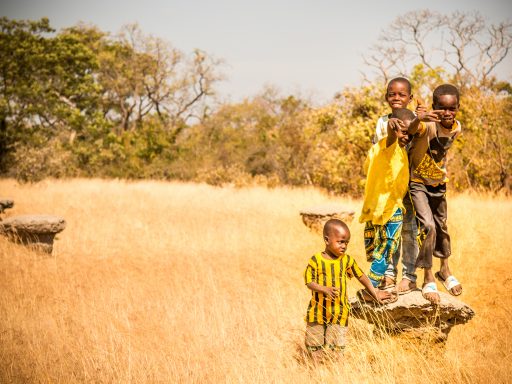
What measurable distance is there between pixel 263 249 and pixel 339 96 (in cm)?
821

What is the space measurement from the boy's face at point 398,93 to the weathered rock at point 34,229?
6.95m

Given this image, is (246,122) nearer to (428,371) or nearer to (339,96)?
(339,96)

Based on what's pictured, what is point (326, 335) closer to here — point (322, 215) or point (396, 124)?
point (396, 124)

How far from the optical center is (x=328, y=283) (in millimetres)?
3459

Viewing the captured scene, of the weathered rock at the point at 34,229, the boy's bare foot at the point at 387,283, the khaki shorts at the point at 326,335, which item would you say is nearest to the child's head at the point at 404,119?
the boy's bare foot at the point at 387,283

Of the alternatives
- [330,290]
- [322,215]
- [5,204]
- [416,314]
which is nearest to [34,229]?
[5,204]

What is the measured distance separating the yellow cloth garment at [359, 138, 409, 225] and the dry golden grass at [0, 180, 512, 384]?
45.7 inches

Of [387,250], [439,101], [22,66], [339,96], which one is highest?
[22,66]

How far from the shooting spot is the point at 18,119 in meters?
24.0

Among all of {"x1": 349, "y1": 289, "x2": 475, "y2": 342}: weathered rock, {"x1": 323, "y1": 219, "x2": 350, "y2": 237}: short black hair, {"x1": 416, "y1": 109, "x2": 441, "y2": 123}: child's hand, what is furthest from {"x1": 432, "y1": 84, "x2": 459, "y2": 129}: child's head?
{"x1": 349, "y1": 289, "x2": 475, "y2": 342}: weathered rock

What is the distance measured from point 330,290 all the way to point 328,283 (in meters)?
0.08

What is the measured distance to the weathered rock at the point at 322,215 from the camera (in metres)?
9.98

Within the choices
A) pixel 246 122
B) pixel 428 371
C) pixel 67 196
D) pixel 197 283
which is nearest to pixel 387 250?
pixel 428 371

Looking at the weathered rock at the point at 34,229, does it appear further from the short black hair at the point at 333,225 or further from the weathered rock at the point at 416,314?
the short black hair at the point at 333,225
